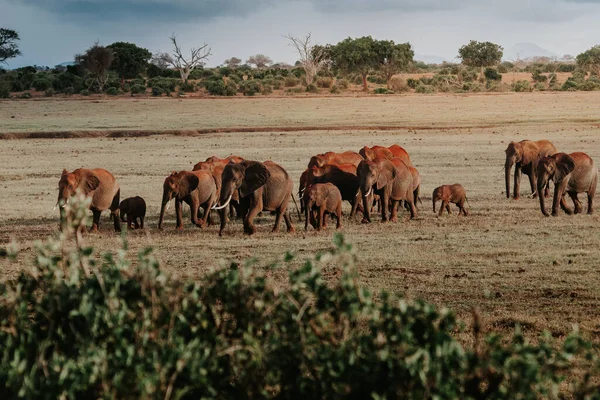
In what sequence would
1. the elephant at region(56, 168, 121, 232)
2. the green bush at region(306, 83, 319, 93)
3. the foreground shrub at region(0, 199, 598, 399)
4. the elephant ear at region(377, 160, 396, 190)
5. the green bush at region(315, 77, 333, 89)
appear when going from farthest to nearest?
1. the green bush at region(315, 77, 333, 89)
2. the green bush at region(306, 83, 319, 93)
3. the elephant ear at region(377, 160, 396, 190)
4. the elephant at region(56, 168, 121, 232)
5. the foreground shrub at region(0, 199, 598, 399)

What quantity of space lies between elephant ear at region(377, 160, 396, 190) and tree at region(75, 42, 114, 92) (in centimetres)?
5923

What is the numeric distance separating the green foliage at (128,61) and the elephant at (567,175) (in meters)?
69.7

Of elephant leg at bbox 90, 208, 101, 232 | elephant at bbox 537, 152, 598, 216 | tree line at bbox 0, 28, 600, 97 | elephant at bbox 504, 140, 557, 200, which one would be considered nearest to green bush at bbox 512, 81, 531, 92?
tree line at bbox 0, 28, 600, 97

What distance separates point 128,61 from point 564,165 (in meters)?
72.1

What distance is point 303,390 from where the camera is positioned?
5.25 meters

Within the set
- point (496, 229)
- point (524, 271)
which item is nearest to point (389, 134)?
point (496, 229)

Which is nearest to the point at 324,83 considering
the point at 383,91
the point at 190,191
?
the point at 383,91

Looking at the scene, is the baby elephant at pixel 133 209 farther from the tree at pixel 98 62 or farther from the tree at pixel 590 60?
the tree at pixel 590 60

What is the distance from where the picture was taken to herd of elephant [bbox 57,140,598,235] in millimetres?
16406

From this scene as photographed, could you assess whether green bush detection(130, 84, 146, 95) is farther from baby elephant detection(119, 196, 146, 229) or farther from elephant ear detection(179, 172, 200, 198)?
elephant ear detection(179, 172, 200, 198)

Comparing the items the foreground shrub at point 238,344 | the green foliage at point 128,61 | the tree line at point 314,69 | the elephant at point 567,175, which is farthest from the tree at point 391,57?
the foreground shrub at point 238,344

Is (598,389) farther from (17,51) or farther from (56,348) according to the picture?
(17,51)

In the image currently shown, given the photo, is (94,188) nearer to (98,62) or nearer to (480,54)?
(98,62)

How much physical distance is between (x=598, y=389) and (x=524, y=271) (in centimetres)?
767
